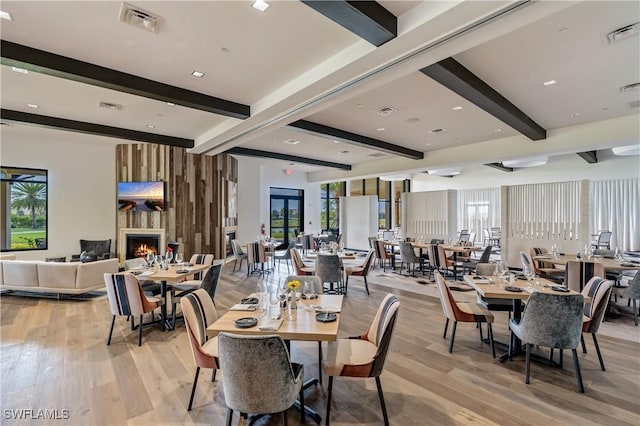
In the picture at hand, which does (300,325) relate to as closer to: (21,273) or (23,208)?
(21,273)

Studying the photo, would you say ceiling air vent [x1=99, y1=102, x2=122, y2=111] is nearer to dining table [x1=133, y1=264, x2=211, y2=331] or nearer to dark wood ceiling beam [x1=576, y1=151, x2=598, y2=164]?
dining table [x1=133, y1=264, x2=211, y2=331]

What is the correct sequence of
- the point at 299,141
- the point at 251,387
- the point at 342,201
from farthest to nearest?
the point at 342,201 < the point at 299,141 < the point at 251,387

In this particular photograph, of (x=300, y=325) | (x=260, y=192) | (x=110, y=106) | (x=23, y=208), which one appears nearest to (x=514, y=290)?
(x=300, y=325)

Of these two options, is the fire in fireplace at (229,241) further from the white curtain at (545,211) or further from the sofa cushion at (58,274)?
the white curtain at (545,211)

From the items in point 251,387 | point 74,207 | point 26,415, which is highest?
point 74,207

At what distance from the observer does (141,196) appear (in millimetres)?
8625

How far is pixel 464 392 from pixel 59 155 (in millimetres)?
10555

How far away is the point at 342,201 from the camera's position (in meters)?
14.2

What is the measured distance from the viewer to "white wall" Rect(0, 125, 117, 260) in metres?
8.05

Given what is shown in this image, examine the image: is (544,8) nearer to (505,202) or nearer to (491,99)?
(491,99)

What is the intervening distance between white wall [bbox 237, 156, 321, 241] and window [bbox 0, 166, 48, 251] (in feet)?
17.7

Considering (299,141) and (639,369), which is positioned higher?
(299,141)

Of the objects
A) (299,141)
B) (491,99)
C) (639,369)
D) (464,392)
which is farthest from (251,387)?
(299,141)

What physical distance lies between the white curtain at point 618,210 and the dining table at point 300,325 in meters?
13.3
